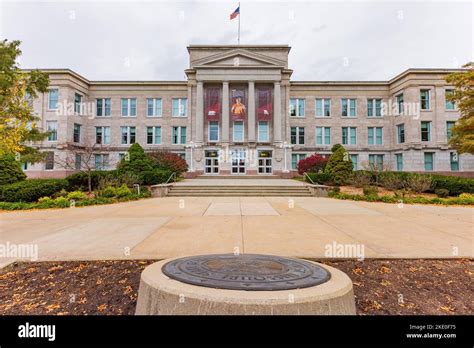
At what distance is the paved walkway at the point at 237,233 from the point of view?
593 cm

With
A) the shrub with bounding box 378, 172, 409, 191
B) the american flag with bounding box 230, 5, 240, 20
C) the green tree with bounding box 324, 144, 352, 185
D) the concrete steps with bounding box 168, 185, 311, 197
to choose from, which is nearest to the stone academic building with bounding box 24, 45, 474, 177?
the american flag with bounding box 230, 5, 240, 20

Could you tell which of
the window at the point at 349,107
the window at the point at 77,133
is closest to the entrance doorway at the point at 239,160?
the window at the point at 349,107

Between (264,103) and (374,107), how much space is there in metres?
17.4

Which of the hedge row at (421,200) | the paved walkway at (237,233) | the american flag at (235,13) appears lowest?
the paved walkway at (237,233)

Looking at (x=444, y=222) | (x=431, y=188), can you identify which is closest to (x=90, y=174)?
(x=444, y=222)

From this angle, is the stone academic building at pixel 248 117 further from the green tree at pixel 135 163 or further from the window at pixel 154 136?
the green tree at pixel 135 163

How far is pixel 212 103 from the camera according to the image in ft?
137

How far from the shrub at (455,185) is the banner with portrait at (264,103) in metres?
25.1

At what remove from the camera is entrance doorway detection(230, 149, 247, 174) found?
1610 inches
